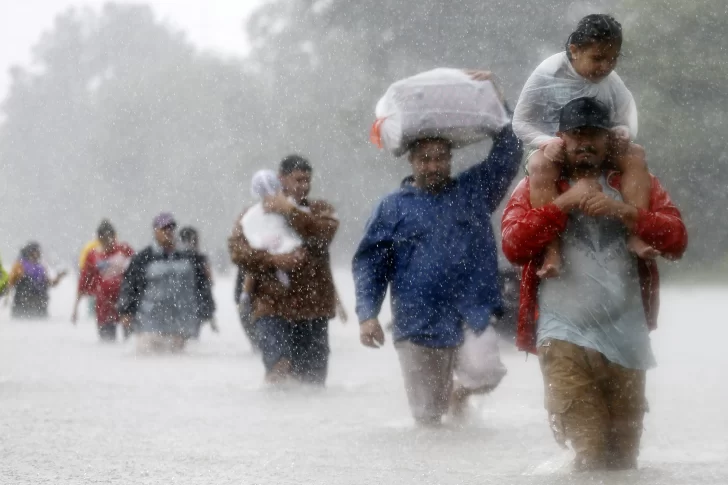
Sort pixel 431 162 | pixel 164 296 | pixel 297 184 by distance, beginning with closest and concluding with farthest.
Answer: pixel 431 162 < pixel 297 184 < pixel 164 296

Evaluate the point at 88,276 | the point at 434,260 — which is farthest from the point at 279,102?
the point at 434,260

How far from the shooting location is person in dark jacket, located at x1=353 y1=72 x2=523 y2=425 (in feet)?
27.3

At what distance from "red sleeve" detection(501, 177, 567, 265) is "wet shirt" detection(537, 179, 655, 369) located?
0.45 feet

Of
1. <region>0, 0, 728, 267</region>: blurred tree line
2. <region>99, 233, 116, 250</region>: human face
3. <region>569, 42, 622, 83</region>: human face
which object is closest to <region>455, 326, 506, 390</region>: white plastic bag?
<region>569, 42, 622, 83</region>: human face

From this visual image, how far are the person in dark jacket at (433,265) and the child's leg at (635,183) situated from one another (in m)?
2.05

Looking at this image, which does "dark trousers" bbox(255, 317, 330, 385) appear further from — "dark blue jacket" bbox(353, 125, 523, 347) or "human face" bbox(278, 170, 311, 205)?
"dark blue jacket" bbox(353, 125, 523, 347)

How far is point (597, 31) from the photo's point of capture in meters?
6.19

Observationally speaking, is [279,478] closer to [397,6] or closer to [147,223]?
[397,6]

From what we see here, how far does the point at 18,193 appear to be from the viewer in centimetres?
11106

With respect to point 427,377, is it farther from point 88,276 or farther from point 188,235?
point 88,276

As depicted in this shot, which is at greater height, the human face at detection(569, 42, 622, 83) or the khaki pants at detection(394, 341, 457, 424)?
the human face at detection(569, 42, 622, 83)

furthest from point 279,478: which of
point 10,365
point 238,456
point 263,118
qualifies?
point 263,118

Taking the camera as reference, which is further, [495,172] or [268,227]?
[268,227]

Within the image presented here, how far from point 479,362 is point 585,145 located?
2394 millimetres
